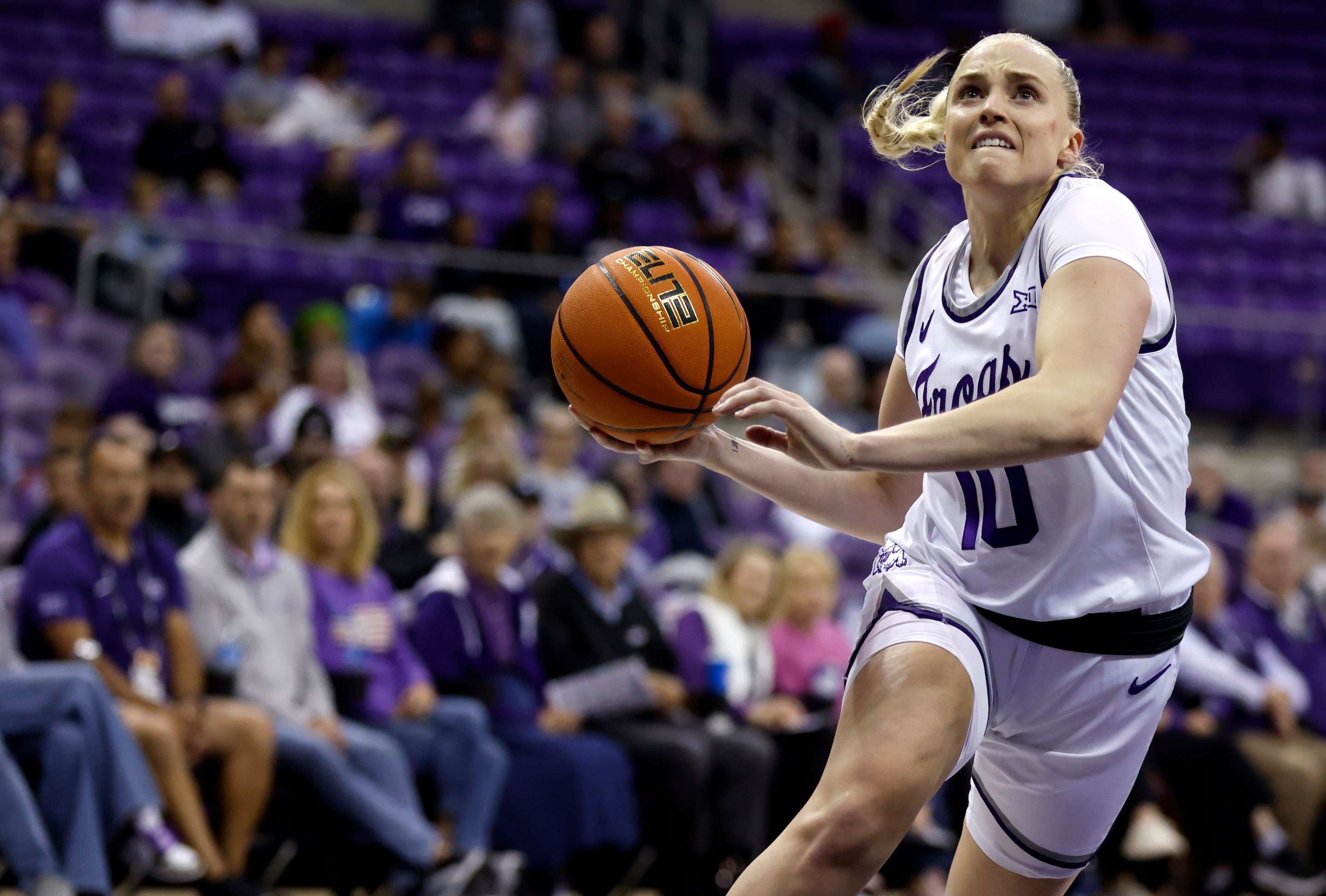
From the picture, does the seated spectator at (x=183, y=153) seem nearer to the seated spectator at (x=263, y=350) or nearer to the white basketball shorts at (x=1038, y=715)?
the seated spectator at (x=263, y=350)

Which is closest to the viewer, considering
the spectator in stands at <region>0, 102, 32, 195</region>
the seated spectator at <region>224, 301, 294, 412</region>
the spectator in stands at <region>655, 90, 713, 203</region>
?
the seated spectator at <region>224, 301, 294, 412</region>

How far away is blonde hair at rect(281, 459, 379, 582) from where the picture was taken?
20.3ft

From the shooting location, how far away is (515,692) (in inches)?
250

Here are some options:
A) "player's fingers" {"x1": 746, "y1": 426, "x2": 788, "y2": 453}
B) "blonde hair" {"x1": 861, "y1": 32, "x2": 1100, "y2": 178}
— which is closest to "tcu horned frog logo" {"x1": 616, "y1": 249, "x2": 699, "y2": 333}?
"player's fingers" {"x1": 746, "y1": 426, "x2": 788, "y2": 453}

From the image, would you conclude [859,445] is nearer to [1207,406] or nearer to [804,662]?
[804,662]

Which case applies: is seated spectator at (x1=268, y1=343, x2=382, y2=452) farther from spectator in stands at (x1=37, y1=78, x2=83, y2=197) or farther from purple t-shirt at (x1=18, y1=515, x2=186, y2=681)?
spectator in stands at (x1=37, y1=78, x2=83, y2=197)

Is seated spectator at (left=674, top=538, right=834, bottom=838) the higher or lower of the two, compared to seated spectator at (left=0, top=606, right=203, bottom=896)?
lower

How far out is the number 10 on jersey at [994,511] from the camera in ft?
8.85

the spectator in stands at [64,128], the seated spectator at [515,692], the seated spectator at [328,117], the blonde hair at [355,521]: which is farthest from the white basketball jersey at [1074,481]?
the seated spectator at [328,117]

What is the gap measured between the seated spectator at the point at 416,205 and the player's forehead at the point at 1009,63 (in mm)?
7758

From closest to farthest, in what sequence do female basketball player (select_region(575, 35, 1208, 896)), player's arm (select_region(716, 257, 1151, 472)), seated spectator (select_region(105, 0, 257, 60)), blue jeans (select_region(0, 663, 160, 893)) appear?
player's arm (select_region(716, 257, 1151, 472)) < female basketball player (select_region(575, 35, 1208, 896)) < blue jeans (select_region(0, 663, 160, 893)) < seated spectator (select_region(105, 0, 257, 60))

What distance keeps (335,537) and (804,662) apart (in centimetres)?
222

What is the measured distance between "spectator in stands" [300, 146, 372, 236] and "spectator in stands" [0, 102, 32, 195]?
1.76 metres

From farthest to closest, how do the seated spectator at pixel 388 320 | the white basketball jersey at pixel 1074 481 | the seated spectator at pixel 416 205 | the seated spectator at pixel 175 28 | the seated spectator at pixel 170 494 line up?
the seated spectator at pixel 175 28
the seated spectator at pixel 416 205
the seated spectator at pixel 388 320
the seated spectator at pixel 170 494
the white basketball jersey at pixel 1074 481
